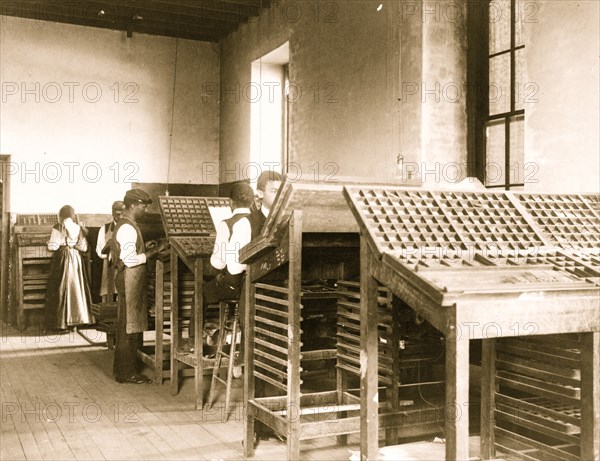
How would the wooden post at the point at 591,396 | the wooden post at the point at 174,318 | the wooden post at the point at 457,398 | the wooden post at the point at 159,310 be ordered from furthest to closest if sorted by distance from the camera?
the wooden post at the point at 159,310, the wooden post at the point at 174,318, the wooden post at the point at 591,396, the wooden post at the point at 457,398

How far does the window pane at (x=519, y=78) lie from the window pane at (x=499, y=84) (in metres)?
0.10

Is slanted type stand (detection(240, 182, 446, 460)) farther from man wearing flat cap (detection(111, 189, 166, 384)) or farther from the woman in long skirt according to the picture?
the woman in long skirt

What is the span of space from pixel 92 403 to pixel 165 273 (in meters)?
1.14

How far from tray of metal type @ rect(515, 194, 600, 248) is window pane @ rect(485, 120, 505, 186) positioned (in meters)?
2.67

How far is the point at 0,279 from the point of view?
9.06 metres

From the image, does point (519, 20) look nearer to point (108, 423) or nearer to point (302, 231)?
point (302, 231)

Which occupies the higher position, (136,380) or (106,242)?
(106,242)

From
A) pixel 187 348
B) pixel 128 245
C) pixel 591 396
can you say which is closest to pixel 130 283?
pixel 128 245

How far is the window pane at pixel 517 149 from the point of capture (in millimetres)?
5293

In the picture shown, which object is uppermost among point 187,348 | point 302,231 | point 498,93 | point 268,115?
point 268,115

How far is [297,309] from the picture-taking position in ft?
9.82

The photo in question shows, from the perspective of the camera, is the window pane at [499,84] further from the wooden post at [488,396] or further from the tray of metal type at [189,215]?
the wooden post at [488,396]

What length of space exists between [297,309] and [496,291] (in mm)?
1147

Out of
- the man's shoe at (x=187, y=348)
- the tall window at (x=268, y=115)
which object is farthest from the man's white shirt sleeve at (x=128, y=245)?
the tall window at (x=268, y=115)
